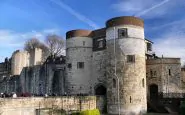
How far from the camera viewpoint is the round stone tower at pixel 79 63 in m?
37.8

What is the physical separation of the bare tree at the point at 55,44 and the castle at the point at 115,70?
16.6 m

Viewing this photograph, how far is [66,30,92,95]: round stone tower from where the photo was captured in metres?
37.8

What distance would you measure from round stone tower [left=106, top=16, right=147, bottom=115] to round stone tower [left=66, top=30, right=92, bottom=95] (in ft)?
13.3

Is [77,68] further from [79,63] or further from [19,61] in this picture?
[19,61]

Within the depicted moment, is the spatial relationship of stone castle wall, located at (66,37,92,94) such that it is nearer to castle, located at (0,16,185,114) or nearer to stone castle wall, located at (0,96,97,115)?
castle, located at (0,16,185,114)

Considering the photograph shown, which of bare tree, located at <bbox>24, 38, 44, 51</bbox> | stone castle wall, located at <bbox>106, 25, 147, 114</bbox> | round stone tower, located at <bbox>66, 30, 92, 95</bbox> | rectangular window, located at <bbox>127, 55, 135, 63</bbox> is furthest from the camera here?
bare tree, located at <bbox>24, 38, 44, 51</bbox>

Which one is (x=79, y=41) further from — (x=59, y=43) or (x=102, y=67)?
(x=59, y=43)

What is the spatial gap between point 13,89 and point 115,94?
68.8 feet

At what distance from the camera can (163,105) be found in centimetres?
3462

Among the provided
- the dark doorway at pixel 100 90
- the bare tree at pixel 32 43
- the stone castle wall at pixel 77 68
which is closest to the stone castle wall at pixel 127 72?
the dark doorway at pixel 100 90

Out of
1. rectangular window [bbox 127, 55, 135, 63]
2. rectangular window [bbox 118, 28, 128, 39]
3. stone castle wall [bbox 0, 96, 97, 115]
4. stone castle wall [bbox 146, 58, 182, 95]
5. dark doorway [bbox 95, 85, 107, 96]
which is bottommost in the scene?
stone castle wall [bbox 0, 96, 97, 115]

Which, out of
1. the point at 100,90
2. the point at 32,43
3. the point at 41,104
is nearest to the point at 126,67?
the point at 100,90

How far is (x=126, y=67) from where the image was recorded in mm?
33250

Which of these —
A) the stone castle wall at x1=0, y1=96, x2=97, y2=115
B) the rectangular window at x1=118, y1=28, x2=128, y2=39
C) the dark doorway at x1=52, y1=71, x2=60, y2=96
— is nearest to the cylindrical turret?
the dark doorway at x1=52, y1=71, x2=60, y2=96
